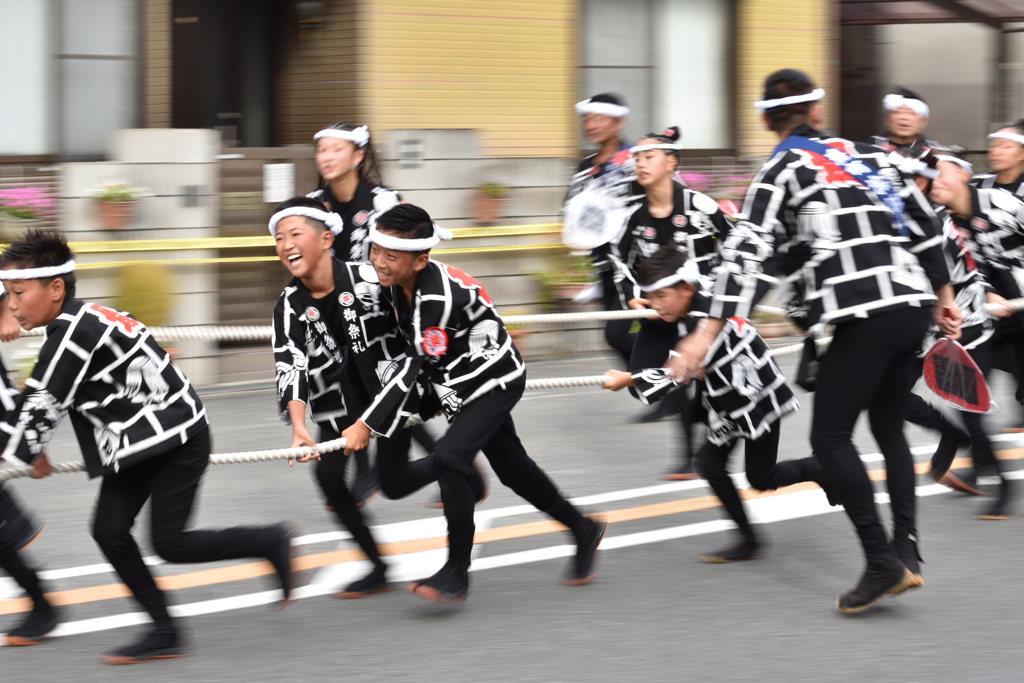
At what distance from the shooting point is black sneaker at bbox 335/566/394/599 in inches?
197

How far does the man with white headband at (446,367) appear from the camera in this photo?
179 inches

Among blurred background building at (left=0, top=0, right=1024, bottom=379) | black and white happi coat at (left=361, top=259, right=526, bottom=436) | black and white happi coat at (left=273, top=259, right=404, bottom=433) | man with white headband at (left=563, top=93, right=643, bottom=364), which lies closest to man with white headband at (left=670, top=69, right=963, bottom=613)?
black and white happi coat at (left=361, top=259, right=526, bottom=436)

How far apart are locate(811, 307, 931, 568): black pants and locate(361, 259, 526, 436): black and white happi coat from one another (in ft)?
3.72

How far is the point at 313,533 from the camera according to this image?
585 cm

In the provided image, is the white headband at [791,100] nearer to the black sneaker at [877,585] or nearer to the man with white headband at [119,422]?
the black sneaker at [877,585]

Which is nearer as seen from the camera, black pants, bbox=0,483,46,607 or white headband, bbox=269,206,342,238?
black pants, bbox=0,483,46,607

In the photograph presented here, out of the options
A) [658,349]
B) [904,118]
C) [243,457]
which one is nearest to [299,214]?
[243,457]

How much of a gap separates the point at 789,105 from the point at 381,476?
6.98 ft

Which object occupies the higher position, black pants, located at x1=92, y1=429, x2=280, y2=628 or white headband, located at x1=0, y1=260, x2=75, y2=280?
white headband, located at x1=0, y1=260, x2=75, y2=280

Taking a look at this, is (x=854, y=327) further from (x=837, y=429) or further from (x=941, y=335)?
(x=941, y=335)

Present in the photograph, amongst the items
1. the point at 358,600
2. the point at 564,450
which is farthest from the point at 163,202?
the point at 358,600

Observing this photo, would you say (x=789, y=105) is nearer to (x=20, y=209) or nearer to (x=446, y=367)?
(x=446, y=367)

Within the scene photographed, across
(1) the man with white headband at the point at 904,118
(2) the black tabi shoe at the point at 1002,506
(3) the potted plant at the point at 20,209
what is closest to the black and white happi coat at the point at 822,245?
(2) the black tabi shoe at the point at 1002,506

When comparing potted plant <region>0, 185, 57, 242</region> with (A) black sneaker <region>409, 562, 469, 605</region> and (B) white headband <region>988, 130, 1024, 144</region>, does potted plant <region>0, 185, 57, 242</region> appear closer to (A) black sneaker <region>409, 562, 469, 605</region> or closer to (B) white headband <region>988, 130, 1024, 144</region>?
(A) black sneaker <region>409, 562, 469, 605</region>
